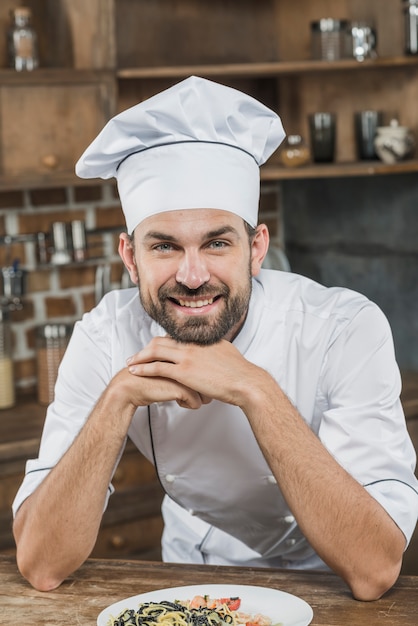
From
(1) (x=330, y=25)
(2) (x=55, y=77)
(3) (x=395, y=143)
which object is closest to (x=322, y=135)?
(3) (x=395, y=143)

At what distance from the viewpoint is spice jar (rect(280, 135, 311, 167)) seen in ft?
9.93

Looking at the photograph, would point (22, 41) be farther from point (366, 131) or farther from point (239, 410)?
point (239, 410)

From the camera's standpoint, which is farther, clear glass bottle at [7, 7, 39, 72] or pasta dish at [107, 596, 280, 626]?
clear glass bottle at [7, 7, 39, 72]

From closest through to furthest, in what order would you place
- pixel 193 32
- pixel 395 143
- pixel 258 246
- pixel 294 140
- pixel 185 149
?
pixel 185 149 → pixel 258 246 → pixel 395 143 → pixel 294 140 → pixel 193 32

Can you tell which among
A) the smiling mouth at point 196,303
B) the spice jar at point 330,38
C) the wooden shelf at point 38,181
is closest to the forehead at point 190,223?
the smiling mouth at point 196,303

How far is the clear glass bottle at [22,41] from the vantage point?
2.83 meters

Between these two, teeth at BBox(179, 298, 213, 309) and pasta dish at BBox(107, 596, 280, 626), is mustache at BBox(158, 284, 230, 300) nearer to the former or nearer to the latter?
teeth at BBox(179, 298, 213, 309)

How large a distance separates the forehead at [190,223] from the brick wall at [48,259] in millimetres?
1431

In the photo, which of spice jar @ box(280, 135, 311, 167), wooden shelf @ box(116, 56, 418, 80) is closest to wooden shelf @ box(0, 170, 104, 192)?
wooden shelf @ box(116, 56, 418, 80)

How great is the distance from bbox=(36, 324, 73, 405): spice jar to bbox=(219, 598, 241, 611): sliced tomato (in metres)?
1.66

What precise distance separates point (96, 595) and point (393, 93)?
207 centimetres

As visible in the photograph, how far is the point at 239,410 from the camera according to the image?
1.77 metres

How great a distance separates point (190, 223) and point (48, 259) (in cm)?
148

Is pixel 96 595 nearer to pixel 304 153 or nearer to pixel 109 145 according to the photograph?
pixel 109 145
